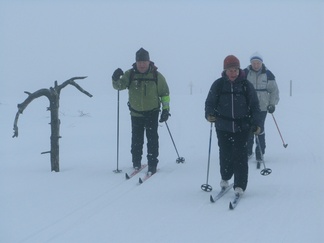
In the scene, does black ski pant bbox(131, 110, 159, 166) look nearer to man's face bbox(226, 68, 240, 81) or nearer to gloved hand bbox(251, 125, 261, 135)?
man's face bbox(226, 68, 240, 81)

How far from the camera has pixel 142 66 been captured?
7.86 metres

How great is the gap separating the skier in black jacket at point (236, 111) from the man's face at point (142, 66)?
1.88m

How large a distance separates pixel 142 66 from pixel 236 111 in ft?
7.48

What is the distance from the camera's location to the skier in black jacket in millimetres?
6164

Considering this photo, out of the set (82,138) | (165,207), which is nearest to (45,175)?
(165,207)

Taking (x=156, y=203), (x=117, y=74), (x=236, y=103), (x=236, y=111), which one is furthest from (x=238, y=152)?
(x=117, y=74)

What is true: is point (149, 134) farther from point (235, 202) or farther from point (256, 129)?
point (235, 202)

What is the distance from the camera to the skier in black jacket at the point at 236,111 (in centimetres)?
616

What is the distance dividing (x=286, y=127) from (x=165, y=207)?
1022 cm

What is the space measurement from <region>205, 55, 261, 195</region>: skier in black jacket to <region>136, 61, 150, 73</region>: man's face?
1879mm

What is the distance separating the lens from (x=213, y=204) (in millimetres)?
5941

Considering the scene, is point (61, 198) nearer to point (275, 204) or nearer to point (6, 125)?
point (275, 204)

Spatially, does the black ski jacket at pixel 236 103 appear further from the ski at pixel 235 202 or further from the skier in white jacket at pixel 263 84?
the skier in white jacket at pixel 263 84

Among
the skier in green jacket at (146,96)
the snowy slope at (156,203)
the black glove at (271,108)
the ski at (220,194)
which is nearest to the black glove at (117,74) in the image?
the skier in green jacket at (146,96)
